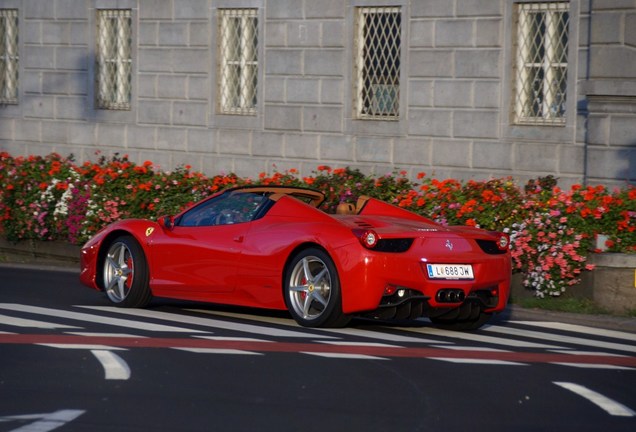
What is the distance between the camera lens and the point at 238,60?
22797mm

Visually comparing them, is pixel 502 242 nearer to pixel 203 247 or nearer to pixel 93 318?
pixel 203 247

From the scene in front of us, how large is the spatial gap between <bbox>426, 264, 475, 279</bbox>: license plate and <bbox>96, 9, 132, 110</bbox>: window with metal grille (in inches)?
498

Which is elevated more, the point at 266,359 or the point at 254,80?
the point at 254,80

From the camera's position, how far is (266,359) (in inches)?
421

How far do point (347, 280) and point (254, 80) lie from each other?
10.8 m

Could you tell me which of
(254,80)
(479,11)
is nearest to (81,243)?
(254,80)

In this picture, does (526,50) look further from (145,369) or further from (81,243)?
(145,369)

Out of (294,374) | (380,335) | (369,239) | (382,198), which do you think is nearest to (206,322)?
→ (380,335)

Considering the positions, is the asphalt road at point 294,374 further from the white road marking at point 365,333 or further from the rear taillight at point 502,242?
the rear taillight at point 502,242

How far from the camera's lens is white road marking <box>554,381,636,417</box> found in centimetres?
885

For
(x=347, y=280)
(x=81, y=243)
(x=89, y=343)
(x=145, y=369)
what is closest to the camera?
(x=145, y=369)

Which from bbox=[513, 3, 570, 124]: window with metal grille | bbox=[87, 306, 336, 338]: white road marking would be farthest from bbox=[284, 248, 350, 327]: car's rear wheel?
bbox=[513, 3, 570, 124]: window with metal grille

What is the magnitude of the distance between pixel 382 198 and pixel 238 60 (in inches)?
194

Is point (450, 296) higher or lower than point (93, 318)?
higher
